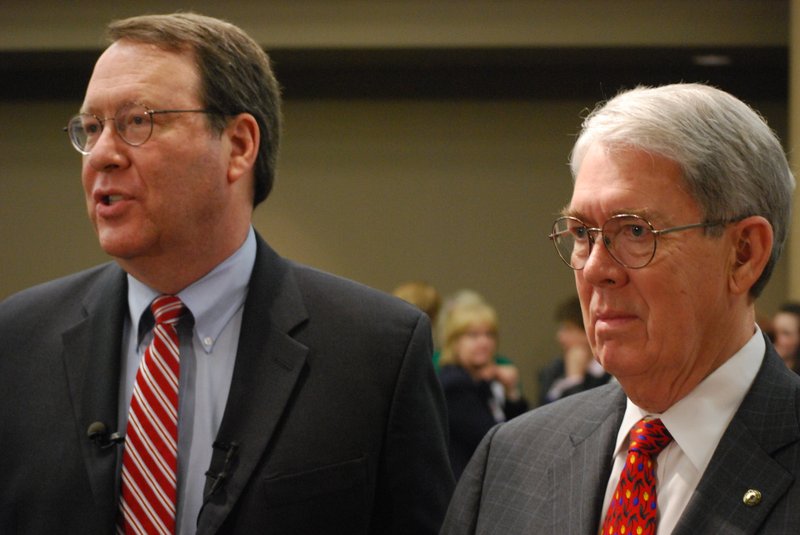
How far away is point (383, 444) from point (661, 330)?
26.0 inches

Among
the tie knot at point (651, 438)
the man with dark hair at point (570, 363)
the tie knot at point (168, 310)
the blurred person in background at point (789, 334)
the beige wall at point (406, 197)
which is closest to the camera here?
the tie knot at point (651, 438)

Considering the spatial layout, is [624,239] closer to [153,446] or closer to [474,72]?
[153,446]

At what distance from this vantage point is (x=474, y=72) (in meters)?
8.97

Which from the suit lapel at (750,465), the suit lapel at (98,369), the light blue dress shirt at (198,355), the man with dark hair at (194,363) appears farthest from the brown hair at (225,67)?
the suit lapel at (750,465)

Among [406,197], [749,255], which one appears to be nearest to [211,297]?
[749,255]

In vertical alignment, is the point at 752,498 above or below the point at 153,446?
above

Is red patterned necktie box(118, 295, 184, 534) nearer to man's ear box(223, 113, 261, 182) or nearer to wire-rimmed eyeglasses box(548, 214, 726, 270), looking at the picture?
man's ear box(223, 113, 261, 182)

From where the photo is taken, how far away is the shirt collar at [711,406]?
168 centimetres

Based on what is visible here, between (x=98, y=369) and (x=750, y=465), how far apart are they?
1149 mm

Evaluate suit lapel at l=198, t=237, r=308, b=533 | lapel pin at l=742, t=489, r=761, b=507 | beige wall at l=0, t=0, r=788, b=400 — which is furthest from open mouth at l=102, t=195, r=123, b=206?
beige wall at l=0, t=0, r=788, b=400

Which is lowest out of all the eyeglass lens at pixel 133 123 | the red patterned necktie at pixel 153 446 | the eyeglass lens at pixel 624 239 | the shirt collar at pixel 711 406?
the red patterned necktie at pixel 153 446

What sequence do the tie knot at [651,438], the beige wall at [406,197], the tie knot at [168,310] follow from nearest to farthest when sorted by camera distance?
the tie knot at [651,438] → the tie knot at [168,310] → the beige wall at [406,197]

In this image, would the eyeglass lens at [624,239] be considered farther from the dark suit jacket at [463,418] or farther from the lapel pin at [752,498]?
the dark suit jacket at [463,418]

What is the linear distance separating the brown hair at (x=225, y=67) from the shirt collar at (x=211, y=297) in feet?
0.68
